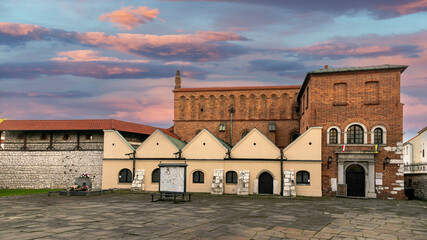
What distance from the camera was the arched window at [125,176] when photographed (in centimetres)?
3166

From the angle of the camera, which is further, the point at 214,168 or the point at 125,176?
the point at 125,176

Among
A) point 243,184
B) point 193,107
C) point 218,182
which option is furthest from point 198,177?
point 193,107

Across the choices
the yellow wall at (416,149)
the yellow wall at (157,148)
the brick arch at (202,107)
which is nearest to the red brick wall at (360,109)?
the yellow wall at (157,148)

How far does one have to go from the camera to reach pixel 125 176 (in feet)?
104

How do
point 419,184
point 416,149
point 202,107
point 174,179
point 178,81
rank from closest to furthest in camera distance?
1. point 174,179
2. point 419,184
3. point 202,107
4. point 178,81
5. point 416,149

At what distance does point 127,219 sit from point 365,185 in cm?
1985

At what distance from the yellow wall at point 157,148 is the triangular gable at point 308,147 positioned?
995cm

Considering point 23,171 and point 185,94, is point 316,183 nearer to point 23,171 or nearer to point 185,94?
point 185,94

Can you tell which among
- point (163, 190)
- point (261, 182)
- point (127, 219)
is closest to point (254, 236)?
point (127, 219)

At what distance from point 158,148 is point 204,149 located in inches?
164

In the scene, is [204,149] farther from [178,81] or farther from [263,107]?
[178,81]

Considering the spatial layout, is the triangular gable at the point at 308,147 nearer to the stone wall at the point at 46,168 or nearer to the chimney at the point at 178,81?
the stone wall at the point at 46,168

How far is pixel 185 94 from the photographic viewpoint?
147ft

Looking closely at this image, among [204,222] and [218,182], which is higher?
[218,182]
